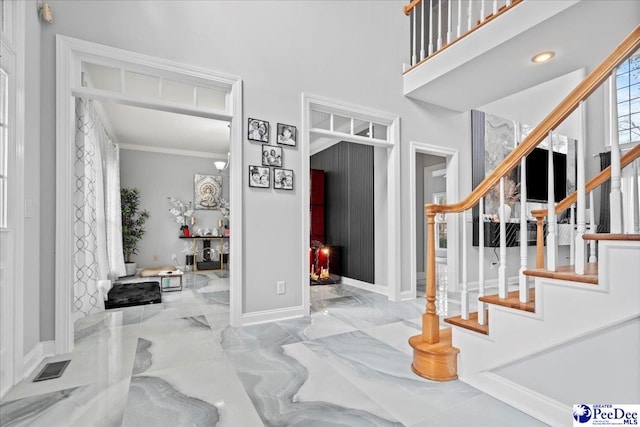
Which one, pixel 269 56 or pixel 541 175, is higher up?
pixel 269 56

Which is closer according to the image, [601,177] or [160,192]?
[601,177]

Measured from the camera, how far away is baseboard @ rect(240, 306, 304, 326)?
293 centimetres

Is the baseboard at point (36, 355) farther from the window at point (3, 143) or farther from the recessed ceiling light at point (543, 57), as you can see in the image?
the recessed ceiling light at point (543, 57)

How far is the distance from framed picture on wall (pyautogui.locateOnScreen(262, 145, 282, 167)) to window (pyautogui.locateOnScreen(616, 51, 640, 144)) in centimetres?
543

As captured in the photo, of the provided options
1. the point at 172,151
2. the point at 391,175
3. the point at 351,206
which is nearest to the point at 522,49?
the point at 391,175

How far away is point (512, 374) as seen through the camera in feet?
5.44

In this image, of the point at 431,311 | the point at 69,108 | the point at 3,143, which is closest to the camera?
the point at 3,143

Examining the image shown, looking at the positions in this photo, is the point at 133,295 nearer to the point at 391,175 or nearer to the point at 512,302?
the point at 391,175

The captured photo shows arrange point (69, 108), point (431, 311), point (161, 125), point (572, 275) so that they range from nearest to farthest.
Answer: point (572, 275) → point (431, 311) → point (69, 108) → point (161, 125)

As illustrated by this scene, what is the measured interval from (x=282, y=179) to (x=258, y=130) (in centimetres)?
53

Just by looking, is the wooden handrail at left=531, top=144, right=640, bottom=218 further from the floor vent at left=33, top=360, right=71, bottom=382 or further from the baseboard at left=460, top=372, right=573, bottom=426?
the floor vent at left=33, top=360, right=71, bottom=382

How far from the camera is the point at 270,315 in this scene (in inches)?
119

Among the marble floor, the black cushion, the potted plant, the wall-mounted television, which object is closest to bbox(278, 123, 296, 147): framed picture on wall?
the marble floor

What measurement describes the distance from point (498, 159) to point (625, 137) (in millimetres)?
2025
